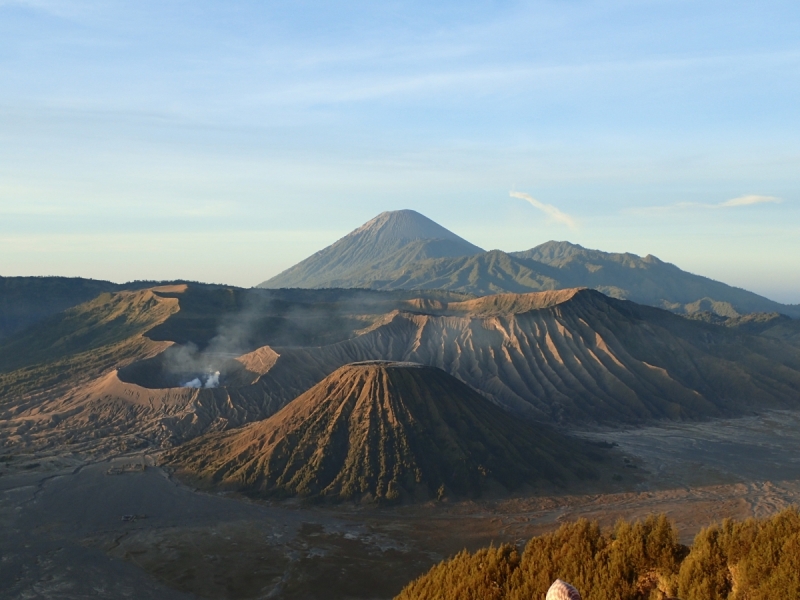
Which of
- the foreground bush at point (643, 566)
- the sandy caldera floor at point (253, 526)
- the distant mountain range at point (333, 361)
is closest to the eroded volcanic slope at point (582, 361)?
the distant mountain range at point (333, 361)

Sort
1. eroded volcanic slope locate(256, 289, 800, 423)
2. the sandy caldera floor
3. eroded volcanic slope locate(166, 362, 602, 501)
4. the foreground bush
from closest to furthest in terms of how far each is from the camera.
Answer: the foreground bush, the sandy caldera floor, eroded volcanic slope locate(166, 362, 602, 501), eroded volcanic slope locate(256, 289, 800, 423)

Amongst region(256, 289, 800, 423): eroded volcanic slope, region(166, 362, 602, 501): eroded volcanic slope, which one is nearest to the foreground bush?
region(166, 362, 602, 501): eroded volcanic slope

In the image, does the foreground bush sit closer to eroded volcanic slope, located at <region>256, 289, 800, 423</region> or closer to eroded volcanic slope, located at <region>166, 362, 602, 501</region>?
eroded volcanic slope, located at <region>166, 362, 602, 501</region>

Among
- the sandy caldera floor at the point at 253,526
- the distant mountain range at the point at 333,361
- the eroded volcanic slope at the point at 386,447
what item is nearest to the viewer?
the sandy caldera floor at the point at 253,526

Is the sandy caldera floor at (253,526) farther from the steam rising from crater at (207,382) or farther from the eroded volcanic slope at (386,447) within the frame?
the steam rising from crater at (207,382)

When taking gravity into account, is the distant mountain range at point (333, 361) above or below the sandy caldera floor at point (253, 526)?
above

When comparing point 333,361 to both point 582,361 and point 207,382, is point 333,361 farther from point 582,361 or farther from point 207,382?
point 582,361

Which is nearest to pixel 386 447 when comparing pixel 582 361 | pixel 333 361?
pixel 333 361
